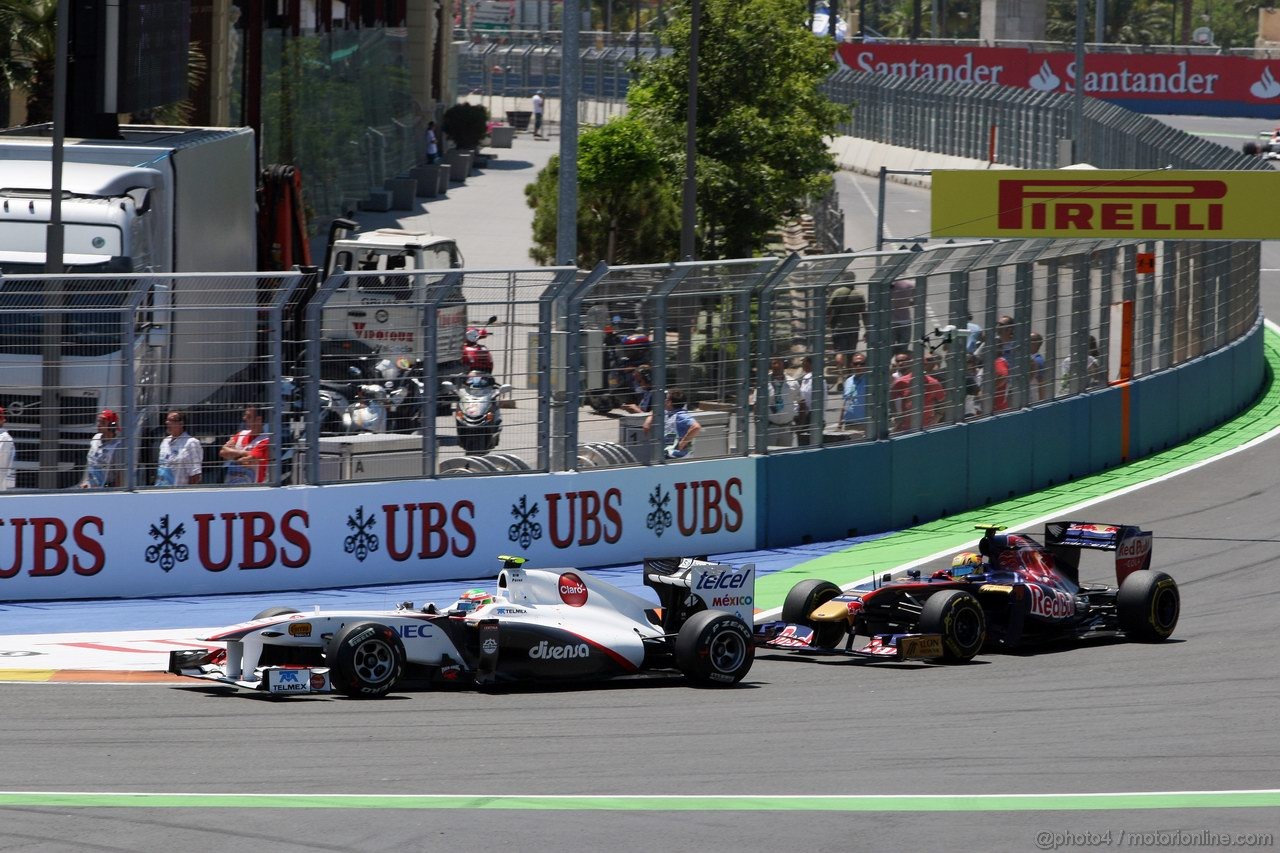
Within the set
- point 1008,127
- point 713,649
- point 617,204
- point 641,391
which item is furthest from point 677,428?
point 1008,127

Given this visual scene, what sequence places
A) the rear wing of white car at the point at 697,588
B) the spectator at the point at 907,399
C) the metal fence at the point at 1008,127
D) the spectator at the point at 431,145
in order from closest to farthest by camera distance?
1. the rear wing of white car at the point at 697,588
2. the spectator at the point at 907,399
3. the metal fence at the point at 1008,127
4. the spectator at the point at 431,145

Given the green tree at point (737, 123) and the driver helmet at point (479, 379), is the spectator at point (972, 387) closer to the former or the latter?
the driver helmet at point (479, 379)

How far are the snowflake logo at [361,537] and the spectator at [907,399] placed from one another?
644 centimetres

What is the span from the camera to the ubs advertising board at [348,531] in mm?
14797

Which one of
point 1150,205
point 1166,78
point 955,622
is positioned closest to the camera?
point 955,622

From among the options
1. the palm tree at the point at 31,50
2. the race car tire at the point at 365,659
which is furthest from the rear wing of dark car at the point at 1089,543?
the palm tree at the point at 31,50

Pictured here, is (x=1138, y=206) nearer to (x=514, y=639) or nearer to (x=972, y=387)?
(x=972, y=387)

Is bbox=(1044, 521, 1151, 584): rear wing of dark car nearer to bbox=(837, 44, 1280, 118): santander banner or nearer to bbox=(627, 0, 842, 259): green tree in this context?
bbox=(627, 0, 842, 259): green tree

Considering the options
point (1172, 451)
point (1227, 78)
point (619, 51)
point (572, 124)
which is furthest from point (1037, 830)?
point (1227, 78)

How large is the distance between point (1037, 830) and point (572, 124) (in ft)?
39.4

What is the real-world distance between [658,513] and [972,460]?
5.21 m

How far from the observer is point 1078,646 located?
14219 mm

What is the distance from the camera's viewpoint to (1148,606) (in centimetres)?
1398

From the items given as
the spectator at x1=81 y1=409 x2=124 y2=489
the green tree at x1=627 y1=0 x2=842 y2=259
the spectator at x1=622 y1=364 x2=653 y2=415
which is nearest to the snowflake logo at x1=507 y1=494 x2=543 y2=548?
the spectator at x1=622 y1=364 x2=653 y2=415
